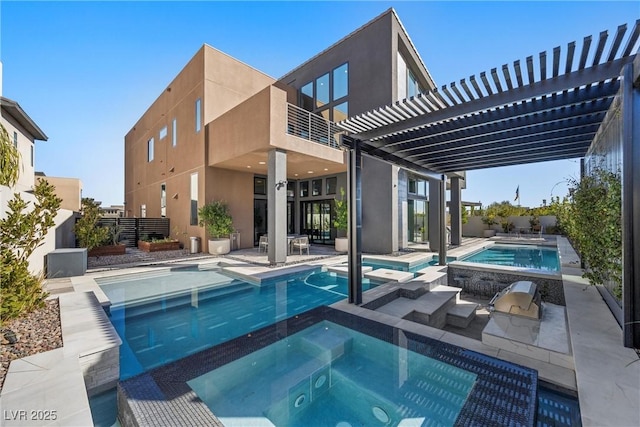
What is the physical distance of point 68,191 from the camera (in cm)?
1953

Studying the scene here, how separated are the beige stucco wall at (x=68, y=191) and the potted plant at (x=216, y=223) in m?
14.3

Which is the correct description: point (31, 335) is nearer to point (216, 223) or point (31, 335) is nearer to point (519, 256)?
point (216, 223)

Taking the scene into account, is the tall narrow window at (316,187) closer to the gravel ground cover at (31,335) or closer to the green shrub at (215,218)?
the green shrub at (215,218)

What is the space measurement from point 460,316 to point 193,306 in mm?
5683

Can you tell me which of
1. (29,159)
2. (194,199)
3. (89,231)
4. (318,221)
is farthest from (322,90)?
(29,159)

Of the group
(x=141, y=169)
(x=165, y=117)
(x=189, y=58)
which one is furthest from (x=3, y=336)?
(x=141, y=169)

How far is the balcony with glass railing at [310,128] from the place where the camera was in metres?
10.5

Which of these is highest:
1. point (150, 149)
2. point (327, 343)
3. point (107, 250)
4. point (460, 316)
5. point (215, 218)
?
point (150, 149)

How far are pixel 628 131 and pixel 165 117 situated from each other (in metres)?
19.7

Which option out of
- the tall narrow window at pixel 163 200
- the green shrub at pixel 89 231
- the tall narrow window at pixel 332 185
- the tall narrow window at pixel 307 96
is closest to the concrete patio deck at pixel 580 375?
the green shrub at pixel 89 231

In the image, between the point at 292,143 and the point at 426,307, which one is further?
the point at 292,143

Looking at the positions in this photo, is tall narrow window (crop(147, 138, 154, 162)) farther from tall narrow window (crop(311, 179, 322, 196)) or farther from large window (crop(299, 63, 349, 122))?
tall narrow window (crop(311, 179, 322, 196))

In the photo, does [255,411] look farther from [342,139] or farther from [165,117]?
[165,117]

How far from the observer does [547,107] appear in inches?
154
